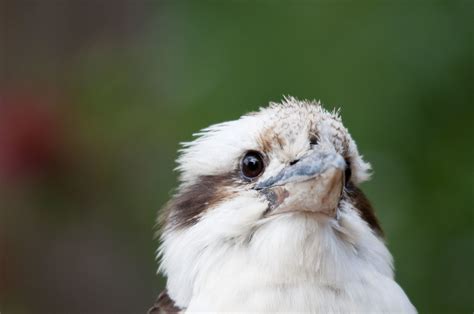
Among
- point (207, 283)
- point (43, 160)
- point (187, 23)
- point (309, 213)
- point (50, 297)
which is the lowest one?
point (50, 297)

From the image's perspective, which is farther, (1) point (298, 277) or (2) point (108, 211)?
(2) point (108, 211)

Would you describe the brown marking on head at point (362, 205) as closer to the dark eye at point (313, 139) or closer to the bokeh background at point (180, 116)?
the dark eye at point (313, 139)

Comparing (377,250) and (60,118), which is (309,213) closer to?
(377,250)

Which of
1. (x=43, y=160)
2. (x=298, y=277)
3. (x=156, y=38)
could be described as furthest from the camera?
(x=43, y=160)

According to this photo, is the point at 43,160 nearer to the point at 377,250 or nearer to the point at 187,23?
the point at 187,23

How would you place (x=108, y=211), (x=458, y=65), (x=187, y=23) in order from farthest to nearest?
(x=108, y=211), (x=187, y=23), (x=458, y=65)

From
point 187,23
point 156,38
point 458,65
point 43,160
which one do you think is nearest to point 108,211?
point 43,160

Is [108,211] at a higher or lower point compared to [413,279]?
higher

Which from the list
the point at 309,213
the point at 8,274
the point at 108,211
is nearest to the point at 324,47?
the point at 309,213
